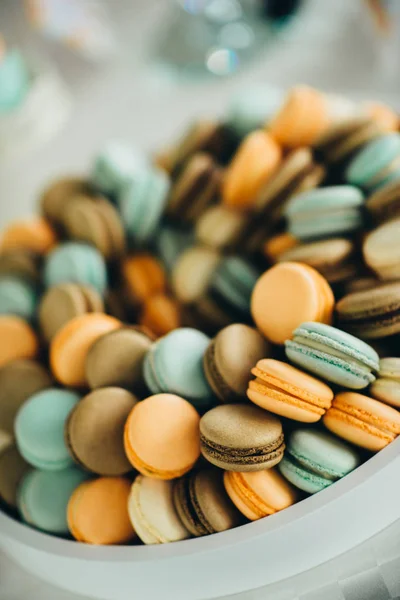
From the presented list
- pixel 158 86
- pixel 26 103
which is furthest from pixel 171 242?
pixel 158 86

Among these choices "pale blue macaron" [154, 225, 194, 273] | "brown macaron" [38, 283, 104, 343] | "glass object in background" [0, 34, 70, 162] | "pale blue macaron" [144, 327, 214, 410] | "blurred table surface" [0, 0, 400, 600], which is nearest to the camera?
"pale blue macaron" [144, 327, 214, 410]

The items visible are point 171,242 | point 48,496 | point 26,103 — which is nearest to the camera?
point 48,496

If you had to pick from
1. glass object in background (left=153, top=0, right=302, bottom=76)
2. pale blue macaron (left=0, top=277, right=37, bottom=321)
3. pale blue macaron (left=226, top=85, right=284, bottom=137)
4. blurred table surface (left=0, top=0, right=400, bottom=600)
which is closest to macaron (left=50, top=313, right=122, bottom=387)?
pale blue macaron (left=0, top=277, right=37, bottom=321)

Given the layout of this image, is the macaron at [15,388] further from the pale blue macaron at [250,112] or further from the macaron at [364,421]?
the pale blue macaron at [250,112]

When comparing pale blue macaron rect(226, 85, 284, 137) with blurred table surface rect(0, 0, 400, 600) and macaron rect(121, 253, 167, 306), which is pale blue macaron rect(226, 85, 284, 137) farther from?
blurred table surface rect(0, 0, 400, 600)

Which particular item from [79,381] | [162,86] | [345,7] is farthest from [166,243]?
[345,7]

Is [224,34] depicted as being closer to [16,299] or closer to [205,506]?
[16,299]
